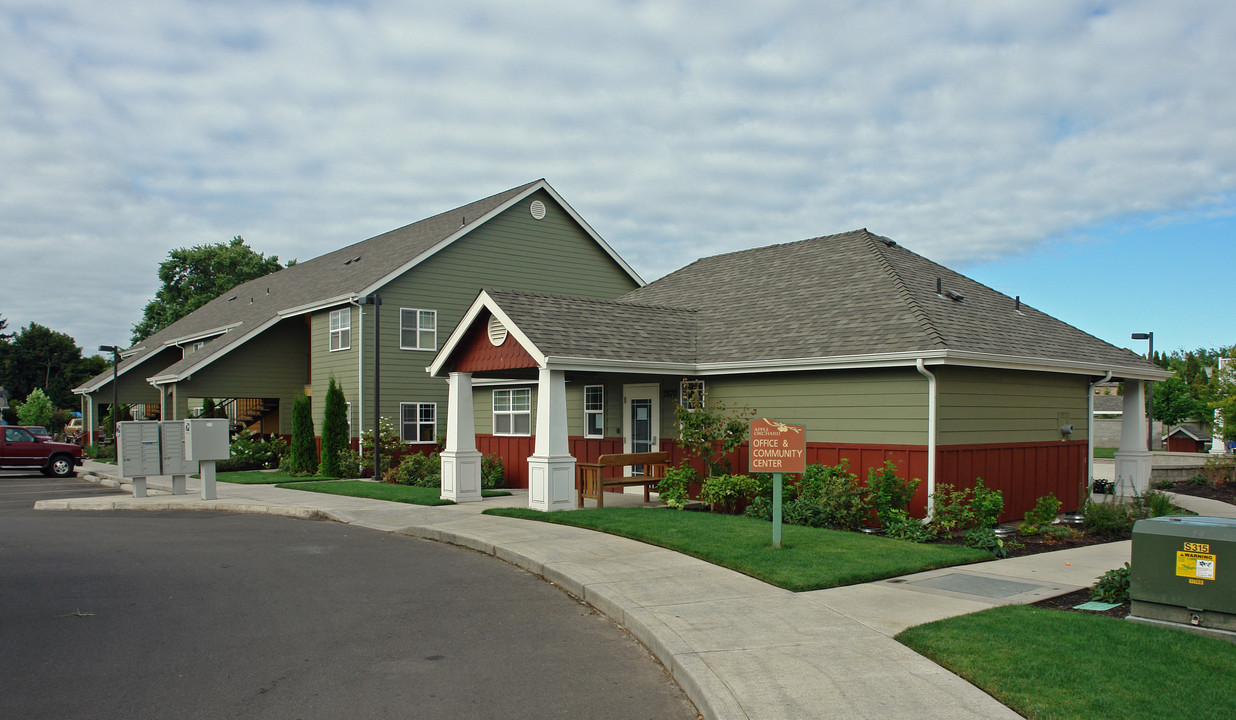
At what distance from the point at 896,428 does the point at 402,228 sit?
82.4ft

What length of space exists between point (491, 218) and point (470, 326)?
11.3m

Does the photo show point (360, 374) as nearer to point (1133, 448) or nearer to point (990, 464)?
point (990, 464)

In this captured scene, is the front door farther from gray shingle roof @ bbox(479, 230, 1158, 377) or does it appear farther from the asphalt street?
the asphalt street

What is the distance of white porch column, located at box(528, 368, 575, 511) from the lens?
15.1 metres

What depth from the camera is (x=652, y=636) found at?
23.3 feet

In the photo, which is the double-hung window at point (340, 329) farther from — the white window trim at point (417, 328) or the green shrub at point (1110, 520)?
the green shrub at point (1110, 520)

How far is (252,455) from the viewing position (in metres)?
29.4

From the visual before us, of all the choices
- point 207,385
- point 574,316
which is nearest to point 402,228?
point 207,385

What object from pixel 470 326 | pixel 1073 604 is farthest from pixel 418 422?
pixel 1073 604

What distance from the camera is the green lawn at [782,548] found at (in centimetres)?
944

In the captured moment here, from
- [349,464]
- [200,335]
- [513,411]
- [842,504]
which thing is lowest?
[349,464]

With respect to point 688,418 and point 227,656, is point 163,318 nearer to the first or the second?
point 688,418

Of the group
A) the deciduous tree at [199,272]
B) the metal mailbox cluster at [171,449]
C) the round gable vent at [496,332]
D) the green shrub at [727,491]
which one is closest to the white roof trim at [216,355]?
the metal mailbox cluster at [171,449]

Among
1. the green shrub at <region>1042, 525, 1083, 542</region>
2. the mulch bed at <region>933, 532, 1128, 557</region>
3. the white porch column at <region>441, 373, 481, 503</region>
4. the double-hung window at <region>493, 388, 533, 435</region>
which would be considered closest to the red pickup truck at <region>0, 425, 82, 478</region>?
the double-hung window at <region>493, 388, 533, 435</region>
